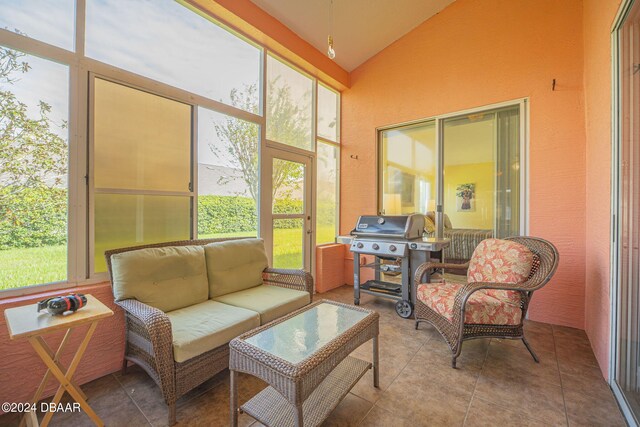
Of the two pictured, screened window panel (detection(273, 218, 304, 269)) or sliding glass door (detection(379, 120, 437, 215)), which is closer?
screened window panel (detection(273, 218, 304, 269))

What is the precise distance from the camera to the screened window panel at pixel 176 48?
6.98 feet

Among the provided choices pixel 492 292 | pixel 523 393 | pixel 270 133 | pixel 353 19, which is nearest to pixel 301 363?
pixel 523 393

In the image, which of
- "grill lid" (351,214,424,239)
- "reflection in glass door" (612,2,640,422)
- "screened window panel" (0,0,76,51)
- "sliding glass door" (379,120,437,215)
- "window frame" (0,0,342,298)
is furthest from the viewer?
"sliding glass door" (379,120,437,215)

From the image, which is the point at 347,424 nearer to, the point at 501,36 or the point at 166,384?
the point at 166,384

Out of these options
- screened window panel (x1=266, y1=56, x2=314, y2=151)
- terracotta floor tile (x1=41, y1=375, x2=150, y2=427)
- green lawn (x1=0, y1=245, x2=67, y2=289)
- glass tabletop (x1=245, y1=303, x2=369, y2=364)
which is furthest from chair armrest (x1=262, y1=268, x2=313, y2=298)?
screened window panel (x1=266, y1=56, x2=314, y2=151)

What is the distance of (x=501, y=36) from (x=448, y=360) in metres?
3.56

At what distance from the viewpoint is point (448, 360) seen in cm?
218

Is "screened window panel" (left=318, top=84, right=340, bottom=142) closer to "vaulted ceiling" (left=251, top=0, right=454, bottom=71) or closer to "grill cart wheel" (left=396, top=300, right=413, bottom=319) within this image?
"vaulted ceiling" (left=251, top=0, right=454, bottom=71)

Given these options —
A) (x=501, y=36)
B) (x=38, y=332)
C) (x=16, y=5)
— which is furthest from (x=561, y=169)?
(x=16, y=5)

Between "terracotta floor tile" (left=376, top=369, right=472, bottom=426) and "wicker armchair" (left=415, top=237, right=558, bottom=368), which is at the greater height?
"wicker armchair" (left=415, top=237, right=558, bottom=368)

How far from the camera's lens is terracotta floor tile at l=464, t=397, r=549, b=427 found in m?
1.53

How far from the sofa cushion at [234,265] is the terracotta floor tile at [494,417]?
194 centimetres

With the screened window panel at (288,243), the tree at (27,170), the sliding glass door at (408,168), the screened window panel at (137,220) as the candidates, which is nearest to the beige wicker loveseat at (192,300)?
the screened window panel at (137,220)

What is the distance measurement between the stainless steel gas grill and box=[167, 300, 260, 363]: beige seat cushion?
1.70m
